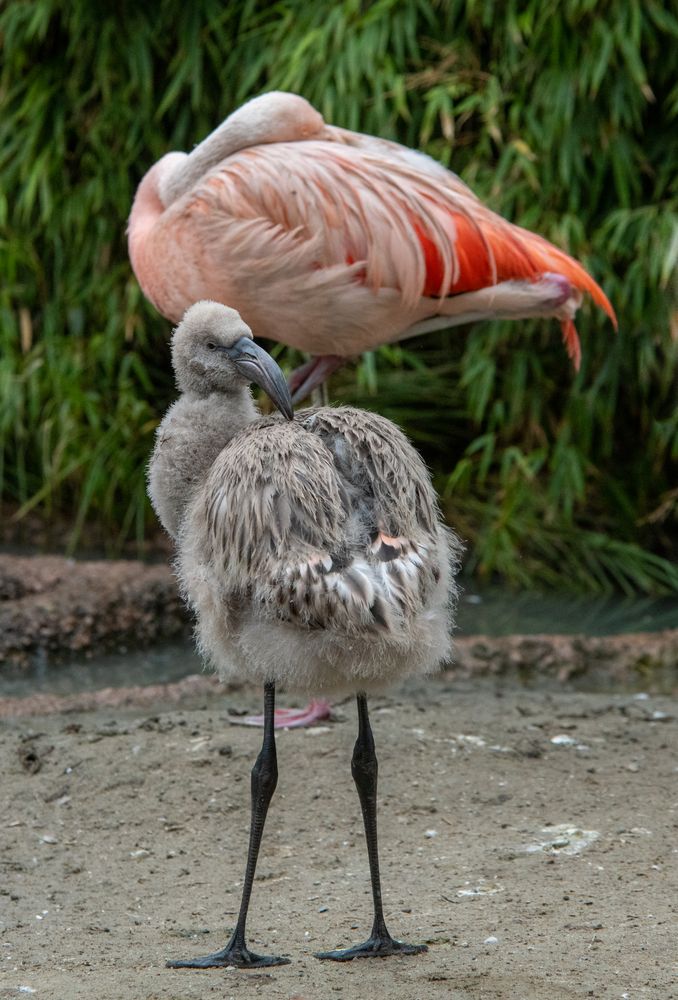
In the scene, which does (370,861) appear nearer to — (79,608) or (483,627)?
(79,608)

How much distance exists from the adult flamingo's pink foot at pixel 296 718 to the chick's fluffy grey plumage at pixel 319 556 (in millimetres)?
1282

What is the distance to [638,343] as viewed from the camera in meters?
6.55

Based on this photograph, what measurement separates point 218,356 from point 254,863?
109 cm

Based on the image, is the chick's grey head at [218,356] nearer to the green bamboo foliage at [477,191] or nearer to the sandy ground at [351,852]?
the sandy ground at [351,852]

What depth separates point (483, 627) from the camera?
604cm

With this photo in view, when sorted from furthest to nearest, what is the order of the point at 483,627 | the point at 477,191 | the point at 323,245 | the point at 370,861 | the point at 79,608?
the point at 477,191, the point at 483,627, the point at 79,608, the point at 323,245, the point at 370,861

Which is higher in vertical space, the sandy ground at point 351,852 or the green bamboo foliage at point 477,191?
the green bamboo foliage at point 477,191

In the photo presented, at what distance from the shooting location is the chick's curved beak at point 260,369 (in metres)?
3.13

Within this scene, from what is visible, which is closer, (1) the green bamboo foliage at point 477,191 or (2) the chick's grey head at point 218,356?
(2) the chick's grey head at point 218,356

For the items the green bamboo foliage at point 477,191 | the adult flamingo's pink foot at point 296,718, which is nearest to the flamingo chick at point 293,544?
the adult flamingo's pink foot at point 296,718

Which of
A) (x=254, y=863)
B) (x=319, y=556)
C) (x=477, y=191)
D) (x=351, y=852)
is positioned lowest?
(x=351, y=852)

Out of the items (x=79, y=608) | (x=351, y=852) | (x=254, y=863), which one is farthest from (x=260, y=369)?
(x=79, y=608)

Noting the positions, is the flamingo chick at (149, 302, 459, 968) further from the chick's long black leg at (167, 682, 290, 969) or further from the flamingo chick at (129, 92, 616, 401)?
the flamingo chick at (129, 92, 616, 401)

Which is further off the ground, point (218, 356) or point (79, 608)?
point (218, 356)
